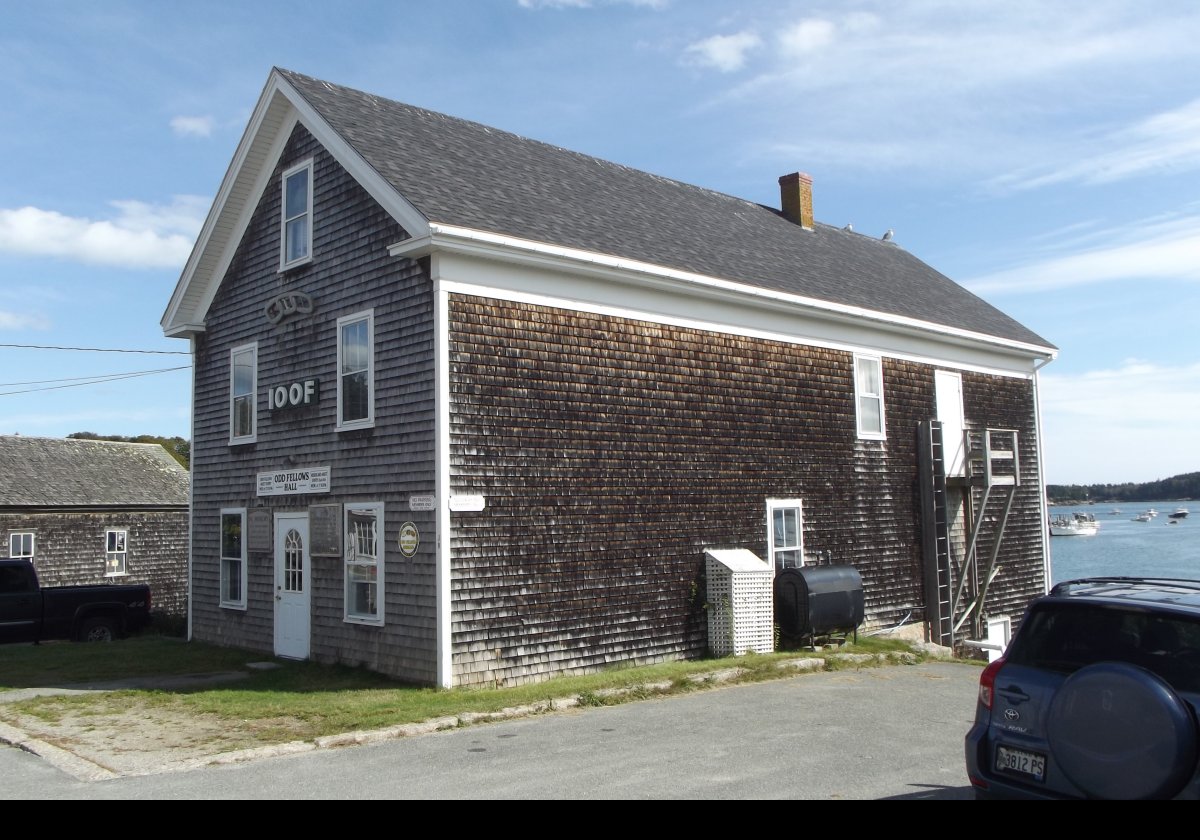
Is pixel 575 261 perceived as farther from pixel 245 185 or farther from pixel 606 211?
pixel 245 185

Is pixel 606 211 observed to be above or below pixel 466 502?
above

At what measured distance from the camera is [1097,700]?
5.62 m

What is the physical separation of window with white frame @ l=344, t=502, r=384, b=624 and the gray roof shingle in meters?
4.32

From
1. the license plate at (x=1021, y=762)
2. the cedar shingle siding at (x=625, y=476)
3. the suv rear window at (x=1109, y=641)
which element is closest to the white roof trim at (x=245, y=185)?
the cedar shingle siding at (x=625, y=476)

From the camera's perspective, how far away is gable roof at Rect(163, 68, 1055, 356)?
47.8 feet

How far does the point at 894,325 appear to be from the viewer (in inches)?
786

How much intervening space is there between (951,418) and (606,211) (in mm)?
8845

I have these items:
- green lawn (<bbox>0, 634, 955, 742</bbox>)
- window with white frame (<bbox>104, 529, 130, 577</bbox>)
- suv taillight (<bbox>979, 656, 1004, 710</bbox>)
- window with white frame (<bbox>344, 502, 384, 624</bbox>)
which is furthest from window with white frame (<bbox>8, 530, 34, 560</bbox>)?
suv taillight (<bbox>979, 656, 1004, 710</bbox>)

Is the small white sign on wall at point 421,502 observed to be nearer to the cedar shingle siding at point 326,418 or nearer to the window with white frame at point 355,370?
the cedar shingle siding at point 326,418

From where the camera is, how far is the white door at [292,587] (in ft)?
52.4

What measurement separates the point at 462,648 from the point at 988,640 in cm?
1356

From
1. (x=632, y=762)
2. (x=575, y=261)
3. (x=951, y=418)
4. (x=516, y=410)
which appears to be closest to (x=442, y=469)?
(x=516, y=410)
